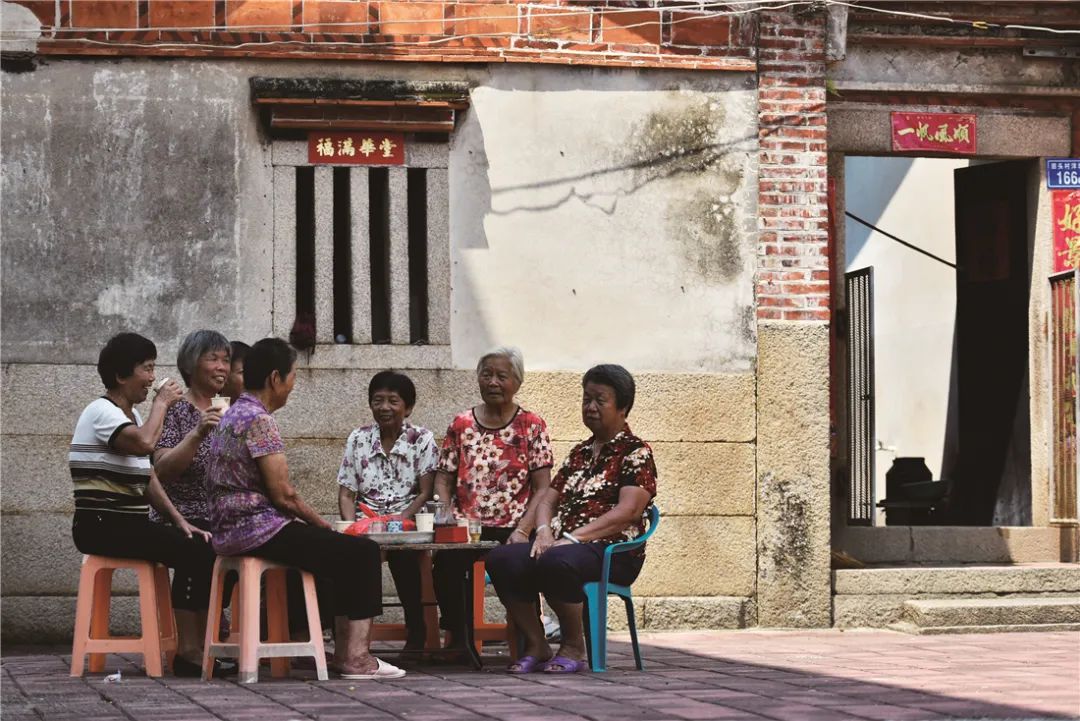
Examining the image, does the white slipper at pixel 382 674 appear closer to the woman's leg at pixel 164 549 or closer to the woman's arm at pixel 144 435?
the woman's leg at pixel 164 549

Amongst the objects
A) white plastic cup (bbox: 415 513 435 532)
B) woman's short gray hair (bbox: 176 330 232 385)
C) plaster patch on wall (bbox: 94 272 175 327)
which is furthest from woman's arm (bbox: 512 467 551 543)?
plaster patch on wall (bbox: 94 272 175 327)

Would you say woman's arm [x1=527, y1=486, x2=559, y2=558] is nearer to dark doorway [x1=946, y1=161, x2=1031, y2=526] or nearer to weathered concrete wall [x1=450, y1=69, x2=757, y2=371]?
weathered concrete wall [x1=450, y1=69, x2=757, y2=371]

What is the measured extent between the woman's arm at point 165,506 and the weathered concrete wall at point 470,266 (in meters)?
2.08

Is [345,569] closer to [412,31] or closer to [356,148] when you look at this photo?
[356,148]

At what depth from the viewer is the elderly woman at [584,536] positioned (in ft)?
24.2

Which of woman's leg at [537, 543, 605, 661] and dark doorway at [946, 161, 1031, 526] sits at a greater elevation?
dark doorway at [946, 161, 1031, 526]

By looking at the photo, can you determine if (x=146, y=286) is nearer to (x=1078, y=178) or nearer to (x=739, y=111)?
(x=739, y=111)

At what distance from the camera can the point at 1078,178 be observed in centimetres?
1104

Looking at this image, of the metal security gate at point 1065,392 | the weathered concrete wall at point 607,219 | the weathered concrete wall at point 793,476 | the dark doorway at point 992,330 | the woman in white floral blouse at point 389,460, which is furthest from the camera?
the dark doorway at point 992,330

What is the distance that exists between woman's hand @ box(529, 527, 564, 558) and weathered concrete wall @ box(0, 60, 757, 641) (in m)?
2.34

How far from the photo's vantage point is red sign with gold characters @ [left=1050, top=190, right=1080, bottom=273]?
11.0 meters

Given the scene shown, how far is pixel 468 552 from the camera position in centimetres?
789

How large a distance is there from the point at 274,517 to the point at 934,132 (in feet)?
18.8

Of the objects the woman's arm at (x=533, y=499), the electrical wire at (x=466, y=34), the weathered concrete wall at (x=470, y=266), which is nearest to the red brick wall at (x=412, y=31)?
the electrical wire at (x=466, y=34)
